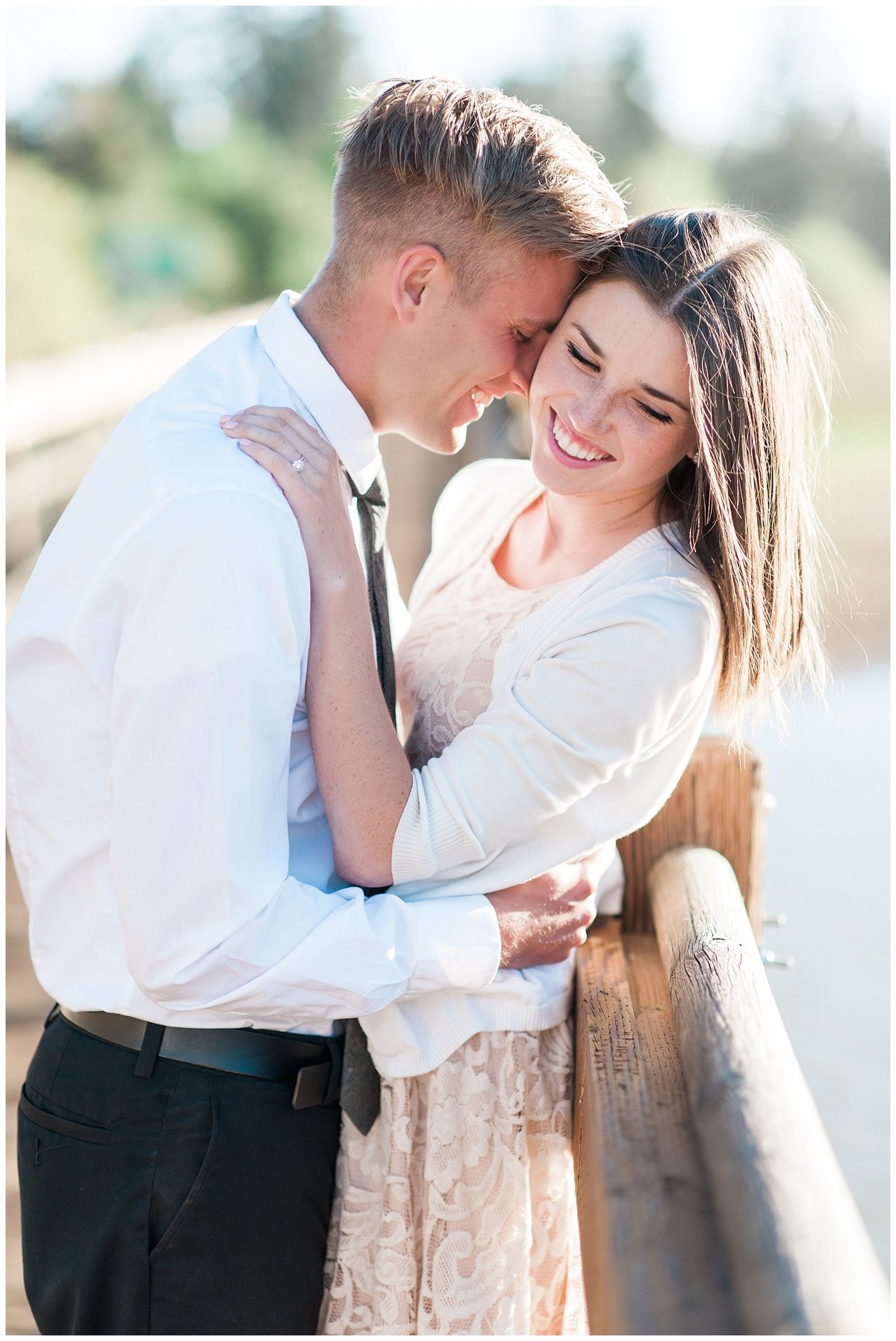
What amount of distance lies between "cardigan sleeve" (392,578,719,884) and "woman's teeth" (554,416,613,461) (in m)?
Result: 0.24

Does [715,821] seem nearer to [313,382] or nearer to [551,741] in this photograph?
[551,741]

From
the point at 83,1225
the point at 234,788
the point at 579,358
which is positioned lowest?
the point at 83,1225

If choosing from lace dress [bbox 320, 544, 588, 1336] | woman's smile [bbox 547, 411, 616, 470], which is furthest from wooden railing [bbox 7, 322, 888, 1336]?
woman's smile [bbox 547, 411, 616, 470]

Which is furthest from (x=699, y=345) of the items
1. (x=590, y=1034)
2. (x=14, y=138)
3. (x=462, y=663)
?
(x=14, y=138)

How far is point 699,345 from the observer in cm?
153

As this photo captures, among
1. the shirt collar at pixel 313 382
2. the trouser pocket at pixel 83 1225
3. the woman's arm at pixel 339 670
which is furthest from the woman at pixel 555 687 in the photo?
the trouser pocket at pixel 83 1225

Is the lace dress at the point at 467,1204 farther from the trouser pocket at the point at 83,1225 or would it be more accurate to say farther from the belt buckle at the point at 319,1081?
the trouser pocket at the point at 83,1225

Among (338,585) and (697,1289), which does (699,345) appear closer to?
(338,585)

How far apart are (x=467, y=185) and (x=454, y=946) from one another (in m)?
0.94

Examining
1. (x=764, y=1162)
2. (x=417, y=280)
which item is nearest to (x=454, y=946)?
(x=764, y=1162)

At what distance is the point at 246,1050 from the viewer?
1.47 metres

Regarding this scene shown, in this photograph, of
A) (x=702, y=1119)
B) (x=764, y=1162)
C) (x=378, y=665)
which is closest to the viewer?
(x=764, y=1162)

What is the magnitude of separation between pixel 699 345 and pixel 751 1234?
1070mm

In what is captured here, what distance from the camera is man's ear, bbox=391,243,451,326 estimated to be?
1572mm
